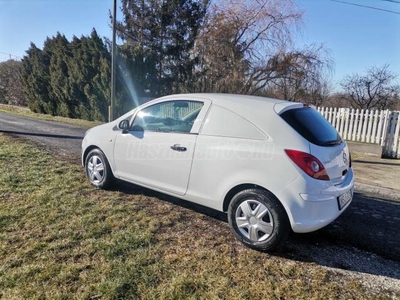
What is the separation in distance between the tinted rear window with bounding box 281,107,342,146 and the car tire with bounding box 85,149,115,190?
2.89 metres

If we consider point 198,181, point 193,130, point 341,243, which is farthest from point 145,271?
point 341,243

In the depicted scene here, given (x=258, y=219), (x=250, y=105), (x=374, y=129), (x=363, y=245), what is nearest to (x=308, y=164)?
(x=258, y=219)

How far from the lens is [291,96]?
15.7 metres

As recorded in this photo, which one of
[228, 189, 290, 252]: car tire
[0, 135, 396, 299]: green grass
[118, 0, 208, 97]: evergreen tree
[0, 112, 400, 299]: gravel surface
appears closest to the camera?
[0, 135, 396, 299]: green grass

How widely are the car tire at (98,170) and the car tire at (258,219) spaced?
228cm

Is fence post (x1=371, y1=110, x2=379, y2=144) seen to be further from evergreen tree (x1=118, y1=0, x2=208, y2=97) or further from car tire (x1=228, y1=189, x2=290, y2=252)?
evergreen tree (x1=118, y1=0, x2=208, y2=97)

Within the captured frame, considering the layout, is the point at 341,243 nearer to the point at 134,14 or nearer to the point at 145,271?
the point at 145,271

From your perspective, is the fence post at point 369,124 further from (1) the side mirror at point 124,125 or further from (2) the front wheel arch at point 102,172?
(2) the front wheel arch at point 102,172

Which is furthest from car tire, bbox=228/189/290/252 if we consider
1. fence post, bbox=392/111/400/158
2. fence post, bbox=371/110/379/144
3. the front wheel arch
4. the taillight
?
fence post, bbox=371/110/379/144

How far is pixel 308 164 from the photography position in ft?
8.74

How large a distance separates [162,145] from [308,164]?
181 centimetres

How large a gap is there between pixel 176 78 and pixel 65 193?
1654cm

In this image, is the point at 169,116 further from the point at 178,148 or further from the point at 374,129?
the point at 374,129

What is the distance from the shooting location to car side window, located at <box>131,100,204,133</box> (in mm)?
3537
